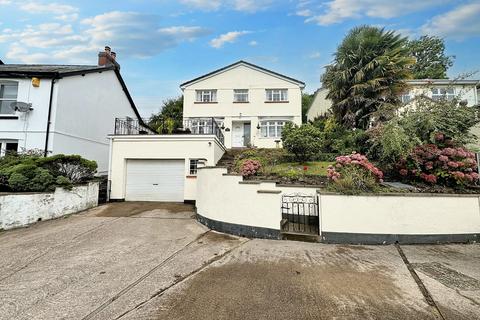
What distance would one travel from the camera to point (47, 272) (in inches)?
155

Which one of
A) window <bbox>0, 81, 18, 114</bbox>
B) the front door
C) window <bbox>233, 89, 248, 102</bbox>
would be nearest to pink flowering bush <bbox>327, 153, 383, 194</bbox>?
the front door

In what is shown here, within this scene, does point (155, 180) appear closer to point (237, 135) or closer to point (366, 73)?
point (237, 135)

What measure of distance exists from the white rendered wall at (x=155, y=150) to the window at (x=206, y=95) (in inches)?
341

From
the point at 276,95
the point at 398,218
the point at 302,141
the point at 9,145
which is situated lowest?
the point at 398,218

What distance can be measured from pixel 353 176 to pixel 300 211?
1.88 metres

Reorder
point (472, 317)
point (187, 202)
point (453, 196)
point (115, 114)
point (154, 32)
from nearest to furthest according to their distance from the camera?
point (472, 317) < point (453, 196) < point (187, 202) < point (154, 32) < point (115, 114)

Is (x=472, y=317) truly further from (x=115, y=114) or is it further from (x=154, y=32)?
(x=115, y=114)

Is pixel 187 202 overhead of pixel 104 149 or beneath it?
beneath

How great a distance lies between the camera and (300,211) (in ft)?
22.5

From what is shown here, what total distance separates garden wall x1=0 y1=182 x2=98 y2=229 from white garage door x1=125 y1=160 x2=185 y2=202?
2176 millimetres

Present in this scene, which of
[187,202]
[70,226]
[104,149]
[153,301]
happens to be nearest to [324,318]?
[153,301]

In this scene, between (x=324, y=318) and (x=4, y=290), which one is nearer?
(x=324, y=318)

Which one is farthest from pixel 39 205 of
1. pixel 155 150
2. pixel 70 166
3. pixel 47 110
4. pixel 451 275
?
pixel 451 275

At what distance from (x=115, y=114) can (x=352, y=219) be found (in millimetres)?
16342
